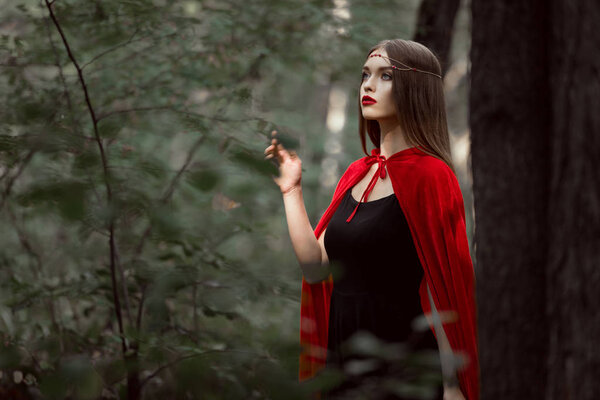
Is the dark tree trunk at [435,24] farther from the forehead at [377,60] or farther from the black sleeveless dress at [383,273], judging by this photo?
the black sleeveless dress at [383,273]

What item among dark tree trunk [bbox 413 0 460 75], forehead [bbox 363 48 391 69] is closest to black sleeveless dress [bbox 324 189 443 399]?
forehead [bbox 363 48 391 69]

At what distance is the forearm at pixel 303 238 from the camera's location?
2650 mm

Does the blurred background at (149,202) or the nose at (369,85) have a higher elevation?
the nose at (369,85)

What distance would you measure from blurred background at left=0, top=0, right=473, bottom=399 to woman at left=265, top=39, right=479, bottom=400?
25cm

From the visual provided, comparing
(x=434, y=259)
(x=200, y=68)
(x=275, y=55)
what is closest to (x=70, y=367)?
(x=434, y=259)

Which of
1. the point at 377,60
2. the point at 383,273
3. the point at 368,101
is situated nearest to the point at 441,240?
the point at 383,273

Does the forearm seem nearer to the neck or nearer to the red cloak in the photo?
the red cloak

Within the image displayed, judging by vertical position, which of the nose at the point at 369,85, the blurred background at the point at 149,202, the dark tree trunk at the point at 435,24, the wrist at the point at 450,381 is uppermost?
the dark tree trunk at the point at 435,24

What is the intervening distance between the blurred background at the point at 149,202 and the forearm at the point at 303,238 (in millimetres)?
133

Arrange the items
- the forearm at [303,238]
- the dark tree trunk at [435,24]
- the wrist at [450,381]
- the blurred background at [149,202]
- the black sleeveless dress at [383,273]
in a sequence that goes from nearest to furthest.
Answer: the blurred background at [149,202]
the wrist at [450,381]
the black sleeveless dress at [383,273]
the forearm at [303,238]
the dark tree trunk at [435,24]

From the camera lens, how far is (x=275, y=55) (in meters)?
4.75

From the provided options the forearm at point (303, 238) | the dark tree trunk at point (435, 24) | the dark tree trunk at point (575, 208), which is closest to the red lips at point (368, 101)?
the forearm at point (303, 238)

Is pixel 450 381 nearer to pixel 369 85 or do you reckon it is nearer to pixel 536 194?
pixel 536 194

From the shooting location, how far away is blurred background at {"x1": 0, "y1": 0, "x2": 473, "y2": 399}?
1430mm
